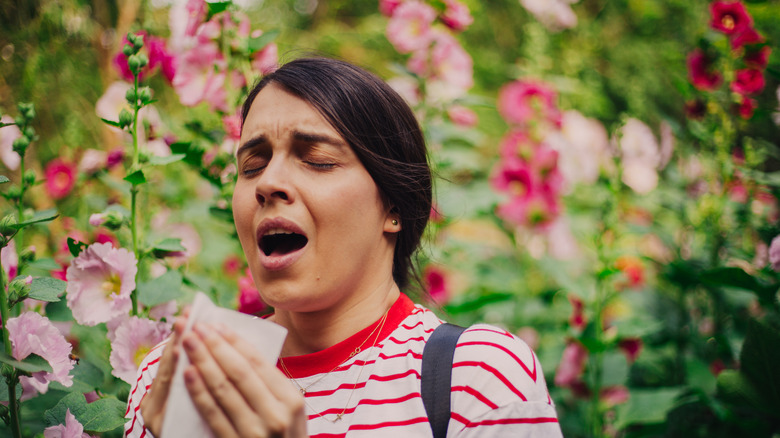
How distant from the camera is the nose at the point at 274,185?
850 millimetres

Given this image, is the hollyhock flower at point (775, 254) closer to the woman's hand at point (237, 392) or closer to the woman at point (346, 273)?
the woman at point (346, 273)

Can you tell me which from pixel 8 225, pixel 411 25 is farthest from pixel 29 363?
pixel 411 25

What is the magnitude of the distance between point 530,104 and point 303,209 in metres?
1.50

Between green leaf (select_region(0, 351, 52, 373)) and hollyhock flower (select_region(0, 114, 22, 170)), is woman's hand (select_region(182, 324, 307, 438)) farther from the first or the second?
hollyhock flower (select_region(0, 114, 22, 170))

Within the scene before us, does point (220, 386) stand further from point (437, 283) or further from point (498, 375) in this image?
point (437, 283)

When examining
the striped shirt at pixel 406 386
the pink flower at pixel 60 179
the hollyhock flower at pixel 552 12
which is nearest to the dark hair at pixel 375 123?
the striped shirt at pixel 406 386

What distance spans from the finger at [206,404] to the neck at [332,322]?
1.09 feet

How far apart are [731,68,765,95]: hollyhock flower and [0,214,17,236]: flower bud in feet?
6.04

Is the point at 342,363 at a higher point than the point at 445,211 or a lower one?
higher

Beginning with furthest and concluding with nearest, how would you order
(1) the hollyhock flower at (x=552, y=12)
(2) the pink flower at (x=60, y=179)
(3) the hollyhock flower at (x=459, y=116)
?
(1) the hollyhock flower at (x=552, y=12) < (3) the hollyhock flower at (x=459, y=116) < (2) the pink flower at (x=60, y=179)

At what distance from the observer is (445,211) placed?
168cm

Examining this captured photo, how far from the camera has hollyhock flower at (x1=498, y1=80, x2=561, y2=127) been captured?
2.08 m

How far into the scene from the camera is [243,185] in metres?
0.95

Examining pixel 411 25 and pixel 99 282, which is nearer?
pixel 99 282
